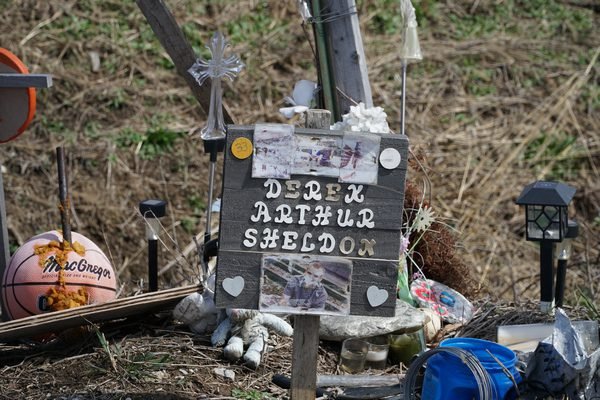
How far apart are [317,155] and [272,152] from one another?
174 millimetres

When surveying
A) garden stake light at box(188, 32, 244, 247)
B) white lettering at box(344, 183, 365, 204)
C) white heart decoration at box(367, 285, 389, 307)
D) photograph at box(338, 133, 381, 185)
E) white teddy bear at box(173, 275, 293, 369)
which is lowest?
white teddy bear at box(173, 275, 293, 369)

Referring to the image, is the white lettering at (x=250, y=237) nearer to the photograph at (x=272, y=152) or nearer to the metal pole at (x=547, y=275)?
the photograph at (x=272, y=152)

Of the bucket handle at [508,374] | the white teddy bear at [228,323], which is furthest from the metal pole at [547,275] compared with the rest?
the white teddy bear at [228,323]

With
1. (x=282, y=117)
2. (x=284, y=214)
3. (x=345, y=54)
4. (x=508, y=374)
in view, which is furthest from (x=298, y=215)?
(x=282, y=117)

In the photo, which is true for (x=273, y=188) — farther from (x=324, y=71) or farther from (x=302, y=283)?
(x=324, y=71)

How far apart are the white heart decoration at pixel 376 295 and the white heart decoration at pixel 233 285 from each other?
0.49 metres

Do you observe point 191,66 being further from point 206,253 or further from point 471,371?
point 471,371

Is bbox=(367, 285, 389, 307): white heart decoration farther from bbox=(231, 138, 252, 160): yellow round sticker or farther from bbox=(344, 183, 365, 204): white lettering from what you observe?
bbox=(231, 138, 252, 160): yellow round sticker

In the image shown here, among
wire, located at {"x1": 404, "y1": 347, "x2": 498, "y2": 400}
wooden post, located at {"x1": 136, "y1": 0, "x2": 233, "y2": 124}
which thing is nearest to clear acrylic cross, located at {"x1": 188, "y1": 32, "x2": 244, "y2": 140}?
wooden post, located at {"x1": 136, "y1": 0, "x2": 233, "y2": 124}

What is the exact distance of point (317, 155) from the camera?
3.61 metres

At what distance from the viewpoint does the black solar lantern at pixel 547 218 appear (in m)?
4.72

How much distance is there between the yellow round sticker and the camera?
11.8ft

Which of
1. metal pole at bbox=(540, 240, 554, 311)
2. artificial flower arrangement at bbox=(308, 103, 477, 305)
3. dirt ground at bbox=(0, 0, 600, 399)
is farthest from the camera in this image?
dirt ground at bbox=(0, 0, 600, 399)

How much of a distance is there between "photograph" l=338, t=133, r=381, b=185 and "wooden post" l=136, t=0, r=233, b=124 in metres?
1.58
